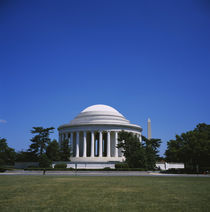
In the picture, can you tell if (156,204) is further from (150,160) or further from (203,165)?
(203,165)

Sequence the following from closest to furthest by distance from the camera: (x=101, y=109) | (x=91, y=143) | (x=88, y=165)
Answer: (x=88, y=165) → (x=91, y=143) → (x=101, y=109)

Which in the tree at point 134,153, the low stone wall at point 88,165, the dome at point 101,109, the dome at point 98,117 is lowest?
the low stone wall at point 88,165

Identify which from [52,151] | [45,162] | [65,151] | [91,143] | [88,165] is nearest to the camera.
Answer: [45,162]

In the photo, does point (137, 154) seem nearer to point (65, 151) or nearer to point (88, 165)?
point (88, 165)

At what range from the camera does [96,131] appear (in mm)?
86688

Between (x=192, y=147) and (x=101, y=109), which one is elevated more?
(x=101, y=109)

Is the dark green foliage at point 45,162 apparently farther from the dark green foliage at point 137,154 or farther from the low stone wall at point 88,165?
the dark green foliage at point 137,154

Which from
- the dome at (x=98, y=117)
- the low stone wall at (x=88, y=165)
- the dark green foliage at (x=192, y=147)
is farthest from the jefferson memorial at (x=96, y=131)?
the dark green foliage at (x=192, y=147)

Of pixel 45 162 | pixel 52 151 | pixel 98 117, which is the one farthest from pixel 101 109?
pixel 45 162

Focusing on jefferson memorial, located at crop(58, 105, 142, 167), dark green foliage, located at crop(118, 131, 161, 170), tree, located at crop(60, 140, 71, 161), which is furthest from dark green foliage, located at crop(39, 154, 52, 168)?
dark green foliage, located at crop(118, 131, 161, 170)

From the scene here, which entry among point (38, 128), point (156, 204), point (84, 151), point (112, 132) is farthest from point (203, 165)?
point (156, 204)

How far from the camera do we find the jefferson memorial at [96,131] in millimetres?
84031

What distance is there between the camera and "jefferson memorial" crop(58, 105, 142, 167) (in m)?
84.0

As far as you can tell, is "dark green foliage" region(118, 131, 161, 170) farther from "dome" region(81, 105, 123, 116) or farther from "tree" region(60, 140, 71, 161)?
"dome" region(81, 105, 123, 116)
